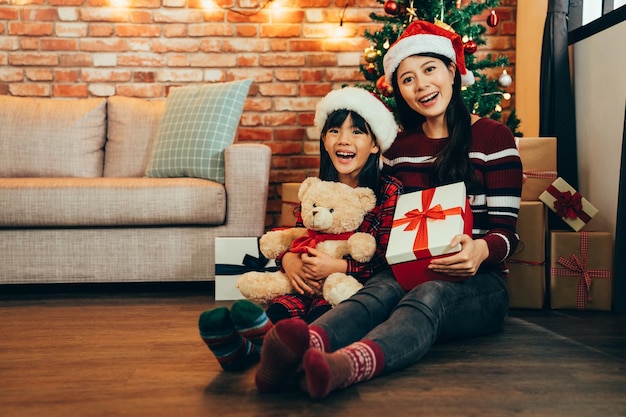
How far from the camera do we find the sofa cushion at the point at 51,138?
107 inches

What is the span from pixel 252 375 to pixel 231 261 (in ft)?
3.01

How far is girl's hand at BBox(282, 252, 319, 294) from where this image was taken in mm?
1580

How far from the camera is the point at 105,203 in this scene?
7.34ft

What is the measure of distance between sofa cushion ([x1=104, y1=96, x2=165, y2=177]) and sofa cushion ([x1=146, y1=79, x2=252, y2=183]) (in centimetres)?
16

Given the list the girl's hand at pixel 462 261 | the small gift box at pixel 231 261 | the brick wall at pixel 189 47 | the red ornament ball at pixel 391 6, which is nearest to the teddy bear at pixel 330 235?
the girl's hand at pixel 462 261

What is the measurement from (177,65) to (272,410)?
8.56 ft

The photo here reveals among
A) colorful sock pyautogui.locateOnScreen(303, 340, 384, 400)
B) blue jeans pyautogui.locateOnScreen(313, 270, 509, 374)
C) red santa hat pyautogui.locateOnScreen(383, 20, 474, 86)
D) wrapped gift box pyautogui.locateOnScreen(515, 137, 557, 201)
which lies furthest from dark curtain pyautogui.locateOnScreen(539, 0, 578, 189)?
colorful sock pyautogui.locateOnScreen(303, 340, 384, 400)

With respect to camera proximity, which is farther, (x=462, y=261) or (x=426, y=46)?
(x=426, y=46)

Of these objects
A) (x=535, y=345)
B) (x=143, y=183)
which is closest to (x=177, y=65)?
(x=143, y=183)

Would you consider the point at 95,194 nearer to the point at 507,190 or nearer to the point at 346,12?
Result: the point at 507,190

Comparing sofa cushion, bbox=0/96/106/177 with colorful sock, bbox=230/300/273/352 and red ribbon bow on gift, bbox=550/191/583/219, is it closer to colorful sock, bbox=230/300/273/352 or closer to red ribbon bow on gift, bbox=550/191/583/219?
colorful sock, bbox=230/300/273/352

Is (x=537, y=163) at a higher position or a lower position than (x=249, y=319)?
higher

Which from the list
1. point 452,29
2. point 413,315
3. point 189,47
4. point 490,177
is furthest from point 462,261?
point 189,47

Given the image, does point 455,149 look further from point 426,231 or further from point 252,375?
point 252,375
